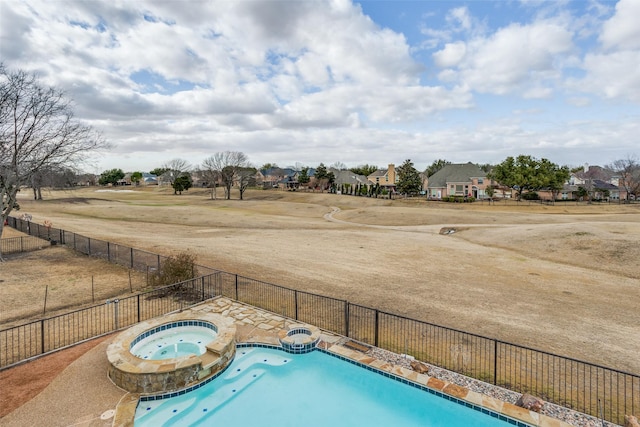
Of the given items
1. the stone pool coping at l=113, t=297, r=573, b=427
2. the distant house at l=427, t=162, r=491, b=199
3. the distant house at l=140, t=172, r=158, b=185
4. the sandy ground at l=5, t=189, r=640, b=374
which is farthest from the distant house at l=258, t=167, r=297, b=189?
the stone pool coping at l=113, t=297, r=573, b=427

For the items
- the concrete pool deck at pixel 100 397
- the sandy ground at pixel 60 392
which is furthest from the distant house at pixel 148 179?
the concrete pool deck at pixel 100 397

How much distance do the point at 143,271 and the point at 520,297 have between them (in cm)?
2258

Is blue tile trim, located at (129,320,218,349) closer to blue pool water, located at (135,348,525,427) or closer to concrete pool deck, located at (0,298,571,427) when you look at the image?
concrete pool deck, located at (0,298,571,427)

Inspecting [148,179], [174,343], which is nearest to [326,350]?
[174,343]

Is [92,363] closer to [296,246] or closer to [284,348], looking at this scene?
[284,348]

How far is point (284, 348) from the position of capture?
1205cm

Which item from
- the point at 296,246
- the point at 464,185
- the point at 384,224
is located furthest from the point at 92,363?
the point at 464,185

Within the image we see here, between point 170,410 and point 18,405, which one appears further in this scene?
point 170,410

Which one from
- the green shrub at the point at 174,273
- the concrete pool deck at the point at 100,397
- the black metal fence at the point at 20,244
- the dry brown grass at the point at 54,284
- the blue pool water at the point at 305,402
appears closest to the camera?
the concrete pool deck at the point at 100,397

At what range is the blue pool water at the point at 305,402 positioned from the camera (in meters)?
9.15

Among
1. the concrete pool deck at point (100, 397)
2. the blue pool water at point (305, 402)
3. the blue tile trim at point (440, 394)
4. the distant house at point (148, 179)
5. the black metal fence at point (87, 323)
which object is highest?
the distant house at point (148, 179)

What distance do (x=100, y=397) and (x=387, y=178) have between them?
107 m

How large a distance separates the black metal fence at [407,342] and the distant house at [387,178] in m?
92.3

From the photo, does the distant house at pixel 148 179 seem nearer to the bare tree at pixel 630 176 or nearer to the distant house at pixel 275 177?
the distant house at pixel 275 177
